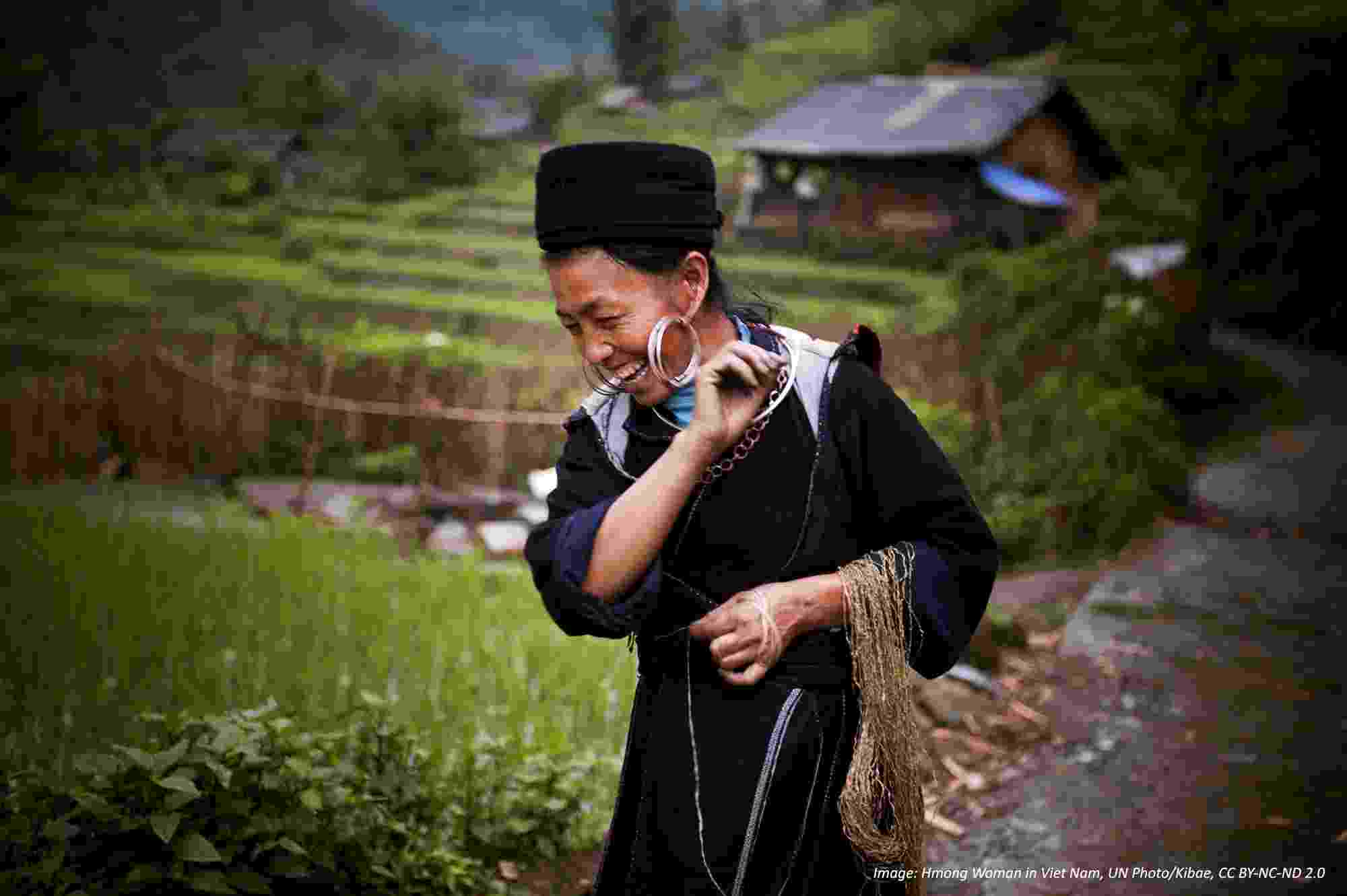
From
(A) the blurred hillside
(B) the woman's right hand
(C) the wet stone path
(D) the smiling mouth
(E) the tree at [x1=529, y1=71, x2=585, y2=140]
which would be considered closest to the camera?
(B) the woman's right hand

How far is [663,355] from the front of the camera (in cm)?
167

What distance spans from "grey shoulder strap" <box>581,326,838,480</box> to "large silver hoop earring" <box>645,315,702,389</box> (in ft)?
0.37

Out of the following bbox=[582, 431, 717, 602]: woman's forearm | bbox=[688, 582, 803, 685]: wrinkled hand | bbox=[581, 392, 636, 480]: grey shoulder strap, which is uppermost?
bbox=[581, 392, 636, 480]: grey shoulder strap

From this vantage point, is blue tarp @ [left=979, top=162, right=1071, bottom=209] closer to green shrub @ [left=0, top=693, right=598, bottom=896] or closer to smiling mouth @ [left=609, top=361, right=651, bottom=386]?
green shrub @ [left=0, top=693, right=598, bottom=896]

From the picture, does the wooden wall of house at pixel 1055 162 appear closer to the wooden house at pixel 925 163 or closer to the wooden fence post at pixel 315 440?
the wooden house at pixel 925 163

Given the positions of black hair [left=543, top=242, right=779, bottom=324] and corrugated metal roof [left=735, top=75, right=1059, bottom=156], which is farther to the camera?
corrugated metal roof [left=735, top=75, right=1059, bottom=156]

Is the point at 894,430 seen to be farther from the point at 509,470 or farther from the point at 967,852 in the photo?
the point at 509,470

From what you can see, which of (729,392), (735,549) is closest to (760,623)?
(735,549)

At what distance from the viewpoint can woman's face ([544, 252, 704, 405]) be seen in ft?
5.33

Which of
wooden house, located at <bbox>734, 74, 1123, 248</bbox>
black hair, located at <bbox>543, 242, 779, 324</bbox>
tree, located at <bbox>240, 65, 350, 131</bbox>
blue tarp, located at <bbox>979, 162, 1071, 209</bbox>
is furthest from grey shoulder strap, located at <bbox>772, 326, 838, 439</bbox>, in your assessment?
tree, located at <bbox>240, 65, 350, 131</bbox>

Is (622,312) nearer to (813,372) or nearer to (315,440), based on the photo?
(813,372)

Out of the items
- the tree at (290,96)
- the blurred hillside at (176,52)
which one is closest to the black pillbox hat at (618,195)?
the blurred hillside at (176,52)

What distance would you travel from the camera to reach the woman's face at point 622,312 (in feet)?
5.33

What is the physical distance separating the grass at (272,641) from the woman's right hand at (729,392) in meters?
2.24
